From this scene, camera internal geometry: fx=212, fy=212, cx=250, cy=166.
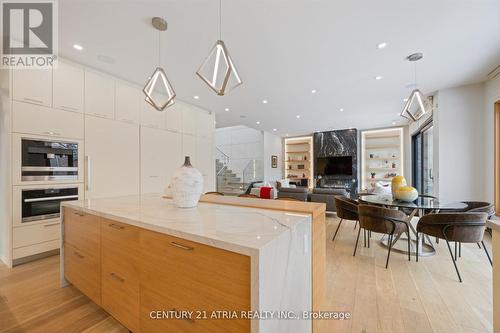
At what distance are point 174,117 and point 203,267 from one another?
434 centimetres

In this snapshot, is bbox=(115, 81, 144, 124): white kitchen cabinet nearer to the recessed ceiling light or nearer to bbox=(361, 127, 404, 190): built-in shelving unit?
the recessed ceiling light

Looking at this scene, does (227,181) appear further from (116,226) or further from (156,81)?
(116,226)

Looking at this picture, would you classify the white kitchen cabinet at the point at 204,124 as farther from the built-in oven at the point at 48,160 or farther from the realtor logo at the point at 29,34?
the realtor logo at the point at 29,34

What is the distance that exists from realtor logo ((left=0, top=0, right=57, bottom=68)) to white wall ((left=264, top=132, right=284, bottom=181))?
24.2 feet

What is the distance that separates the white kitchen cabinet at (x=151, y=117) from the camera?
4.14m

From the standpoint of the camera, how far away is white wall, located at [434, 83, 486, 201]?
4113 millimetres

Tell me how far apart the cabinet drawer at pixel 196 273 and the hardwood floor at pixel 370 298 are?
871mm

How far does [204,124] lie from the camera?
565 cm

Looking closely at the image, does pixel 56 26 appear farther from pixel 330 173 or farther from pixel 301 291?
pixel 330 173

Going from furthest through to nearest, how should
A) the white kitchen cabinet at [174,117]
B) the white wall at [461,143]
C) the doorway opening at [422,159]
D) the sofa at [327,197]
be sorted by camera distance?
the doorway opening at [422,159] → the sofa at [327,197] → the white kitchen cabinet at [174,117] → the white wall at [461,143]

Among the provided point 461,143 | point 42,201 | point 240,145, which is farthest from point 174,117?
point 461,143

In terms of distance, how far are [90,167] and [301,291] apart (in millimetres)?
3559

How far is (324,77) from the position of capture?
382 cm

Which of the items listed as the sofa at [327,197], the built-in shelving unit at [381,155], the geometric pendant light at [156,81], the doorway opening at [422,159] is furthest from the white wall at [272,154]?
the geometric pendant light at [156,81]
